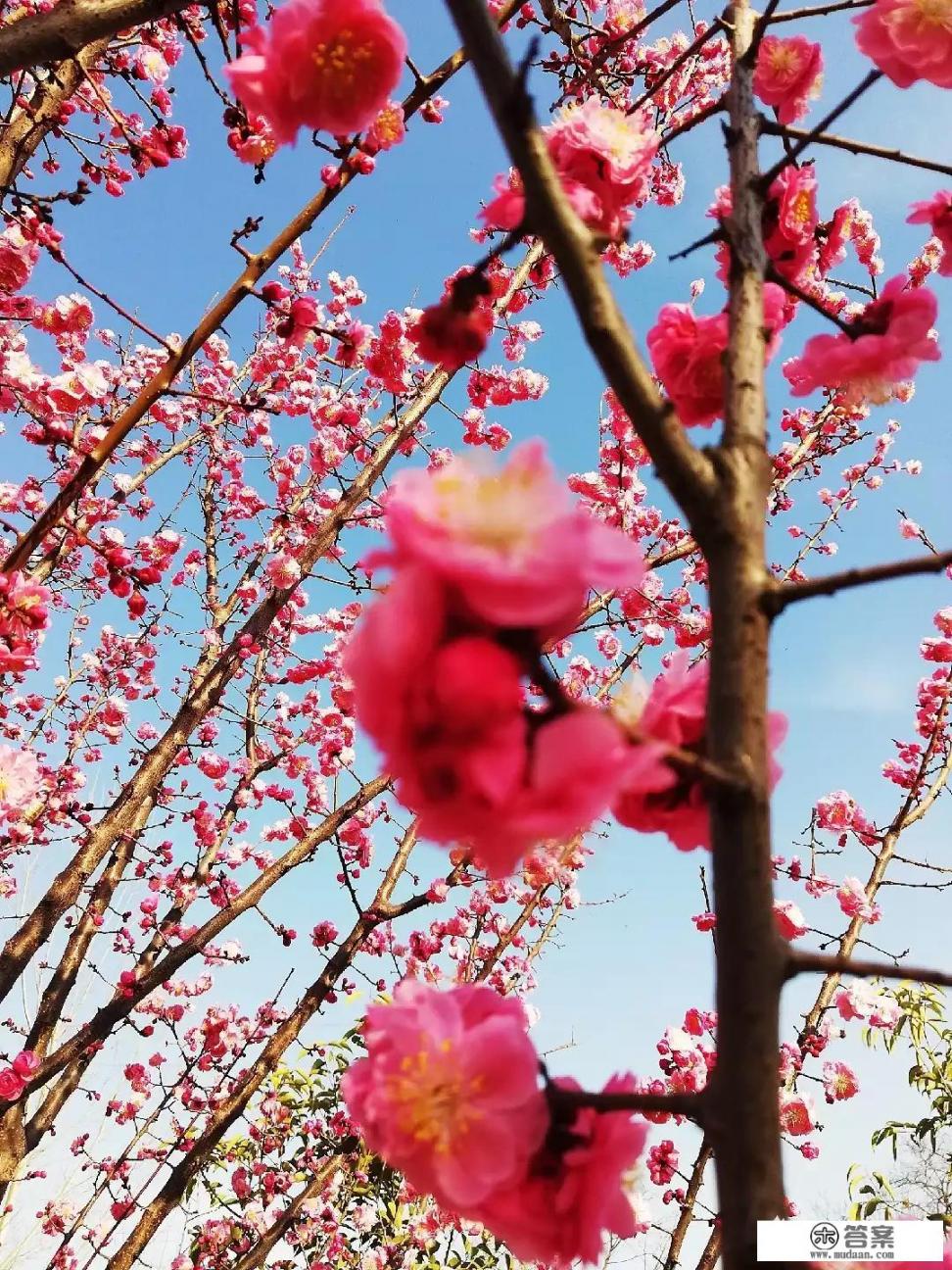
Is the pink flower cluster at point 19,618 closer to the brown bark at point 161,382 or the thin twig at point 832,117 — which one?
the brown bark at point 161,382

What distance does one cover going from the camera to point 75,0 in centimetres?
227

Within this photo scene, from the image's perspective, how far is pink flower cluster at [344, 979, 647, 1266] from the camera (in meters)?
0.89

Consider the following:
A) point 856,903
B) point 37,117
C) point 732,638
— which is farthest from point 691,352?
point 856,903

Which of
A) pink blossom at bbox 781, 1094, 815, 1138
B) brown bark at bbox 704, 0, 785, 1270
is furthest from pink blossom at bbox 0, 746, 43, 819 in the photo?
pink blossom at bbox 781, 1094, 815, 1138

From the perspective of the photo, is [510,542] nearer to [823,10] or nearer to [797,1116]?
[823,10]

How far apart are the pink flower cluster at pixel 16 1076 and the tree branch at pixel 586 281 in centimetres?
385

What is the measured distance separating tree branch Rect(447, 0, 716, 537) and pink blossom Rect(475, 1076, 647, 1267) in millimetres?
650

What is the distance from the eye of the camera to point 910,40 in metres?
1.73

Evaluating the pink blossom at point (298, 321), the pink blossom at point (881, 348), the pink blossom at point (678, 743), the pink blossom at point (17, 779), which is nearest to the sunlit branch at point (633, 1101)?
the pink blossom at point (678, 743)

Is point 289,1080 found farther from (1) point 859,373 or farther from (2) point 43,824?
(1) point 859,373

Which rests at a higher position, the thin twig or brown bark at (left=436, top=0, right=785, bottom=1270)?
the thin twig

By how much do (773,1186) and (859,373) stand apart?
4.29ft

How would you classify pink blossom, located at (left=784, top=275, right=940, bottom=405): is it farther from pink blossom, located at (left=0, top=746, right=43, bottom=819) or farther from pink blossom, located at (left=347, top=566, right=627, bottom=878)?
pink blossom, located at (left=0, top=746, right=43, bottom=819)

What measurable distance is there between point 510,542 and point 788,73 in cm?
209
